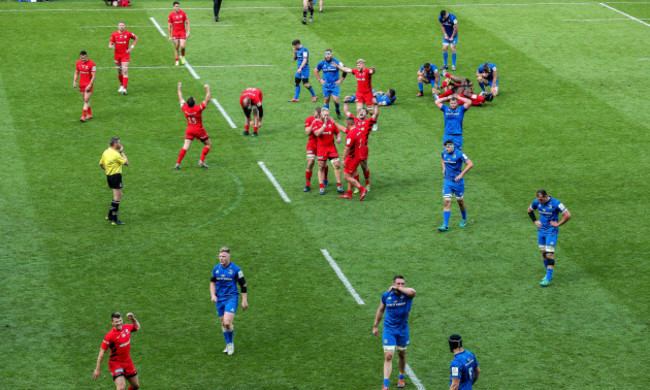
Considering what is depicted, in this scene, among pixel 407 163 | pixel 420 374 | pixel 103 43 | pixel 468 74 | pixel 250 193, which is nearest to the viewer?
pixel 420 374

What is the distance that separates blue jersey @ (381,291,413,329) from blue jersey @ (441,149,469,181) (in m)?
7.59

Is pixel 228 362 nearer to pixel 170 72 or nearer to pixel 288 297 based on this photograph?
pixel 288 297

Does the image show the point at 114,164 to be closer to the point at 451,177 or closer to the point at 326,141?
the point at 326,141

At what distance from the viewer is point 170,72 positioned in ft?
127

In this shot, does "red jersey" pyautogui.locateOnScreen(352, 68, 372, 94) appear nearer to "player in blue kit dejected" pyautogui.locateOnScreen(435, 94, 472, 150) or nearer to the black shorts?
"player in blue kit dejected" pyautogui.locateOnScreen(435, 94, 472, 150)

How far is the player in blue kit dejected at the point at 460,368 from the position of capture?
623 inches

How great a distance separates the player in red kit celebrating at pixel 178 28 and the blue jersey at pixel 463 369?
25.0 meters

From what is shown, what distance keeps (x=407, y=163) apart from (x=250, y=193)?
538cm

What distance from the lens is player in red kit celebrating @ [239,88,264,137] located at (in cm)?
3109

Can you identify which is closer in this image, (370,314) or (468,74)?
(370,314)

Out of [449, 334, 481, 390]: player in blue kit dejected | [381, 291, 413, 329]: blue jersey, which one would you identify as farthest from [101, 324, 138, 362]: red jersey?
[449, 334, 481, 390]: player in blue kit dejected

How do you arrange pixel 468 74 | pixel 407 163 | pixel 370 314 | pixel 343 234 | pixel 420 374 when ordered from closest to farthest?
pixel 420 374
pixel 370 314
pixel 343 234
pixel 407 163
pixel 468 74

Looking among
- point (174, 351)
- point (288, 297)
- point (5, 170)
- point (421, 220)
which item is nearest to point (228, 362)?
point (174, 351)

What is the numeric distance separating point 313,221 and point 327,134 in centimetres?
266
